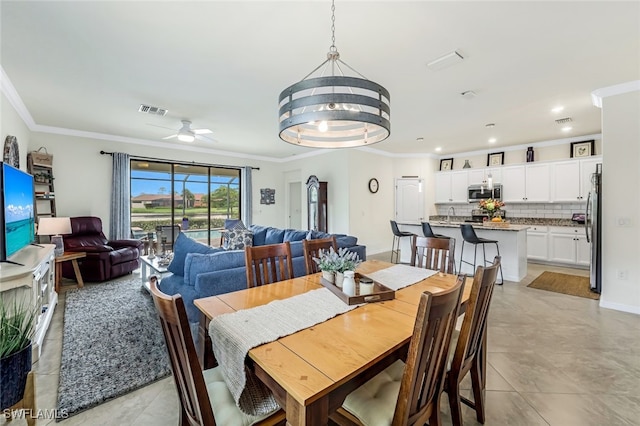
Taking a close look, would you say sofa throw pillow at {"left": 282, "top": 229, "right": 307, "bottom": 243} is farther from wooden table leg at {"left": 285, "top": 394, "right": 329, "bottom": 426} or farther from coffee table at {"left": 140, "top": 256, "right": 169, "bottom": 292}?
wooden table leg at {"left": 285, "top": 394, "right": 329, "bottom": 426}

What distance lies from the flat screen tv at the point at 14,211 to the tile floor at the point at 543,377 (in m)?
0.95

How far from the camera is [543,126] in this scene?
5.01m

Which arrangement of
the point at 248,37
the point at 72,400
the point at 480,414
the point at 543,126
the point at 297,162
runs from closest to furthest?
the point at 480,414 → the point at 72,400 → the point at 248,37 → the point at 543,126 → the point at 297,162

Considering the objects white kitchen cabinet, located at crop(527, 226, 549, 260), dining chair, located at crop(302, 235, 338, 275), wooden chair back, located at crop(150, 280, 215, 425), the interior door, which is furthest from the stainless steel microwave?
wooden chair back, located at crop(150, 280, 215, 425)

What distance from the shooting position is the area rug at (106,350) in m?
1.95

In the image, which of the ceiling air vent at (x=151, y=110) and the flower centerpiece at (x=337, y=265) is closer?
the flower centerpiece at (x=337, y=265)

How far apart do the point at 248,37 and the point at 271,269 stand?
1969 mm

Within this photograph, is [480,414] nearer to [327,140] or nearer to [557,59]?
[327,140]

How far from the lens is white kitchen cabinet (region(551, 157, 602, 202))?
5445 mm

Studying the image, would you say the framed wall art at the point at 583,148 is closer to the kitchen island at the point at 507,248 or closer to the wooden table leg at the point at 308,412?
the kitchen island at the point at 507,248

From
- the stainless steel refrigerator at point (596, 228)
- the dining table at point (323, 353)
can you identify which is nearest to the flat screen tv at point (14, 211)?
the dining table at point (323, 353)

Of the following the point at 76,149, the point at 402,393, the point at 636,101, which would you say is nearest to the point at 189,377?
the point at 402,393

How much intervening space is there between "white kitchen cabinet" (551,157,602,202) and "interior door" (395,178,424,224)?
9.07ft

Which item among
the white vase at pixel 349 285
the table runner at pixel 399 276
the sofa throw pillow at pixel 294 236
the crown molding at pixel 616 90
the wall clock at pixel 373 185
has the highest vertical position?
the crown molding at pixel 616 90
